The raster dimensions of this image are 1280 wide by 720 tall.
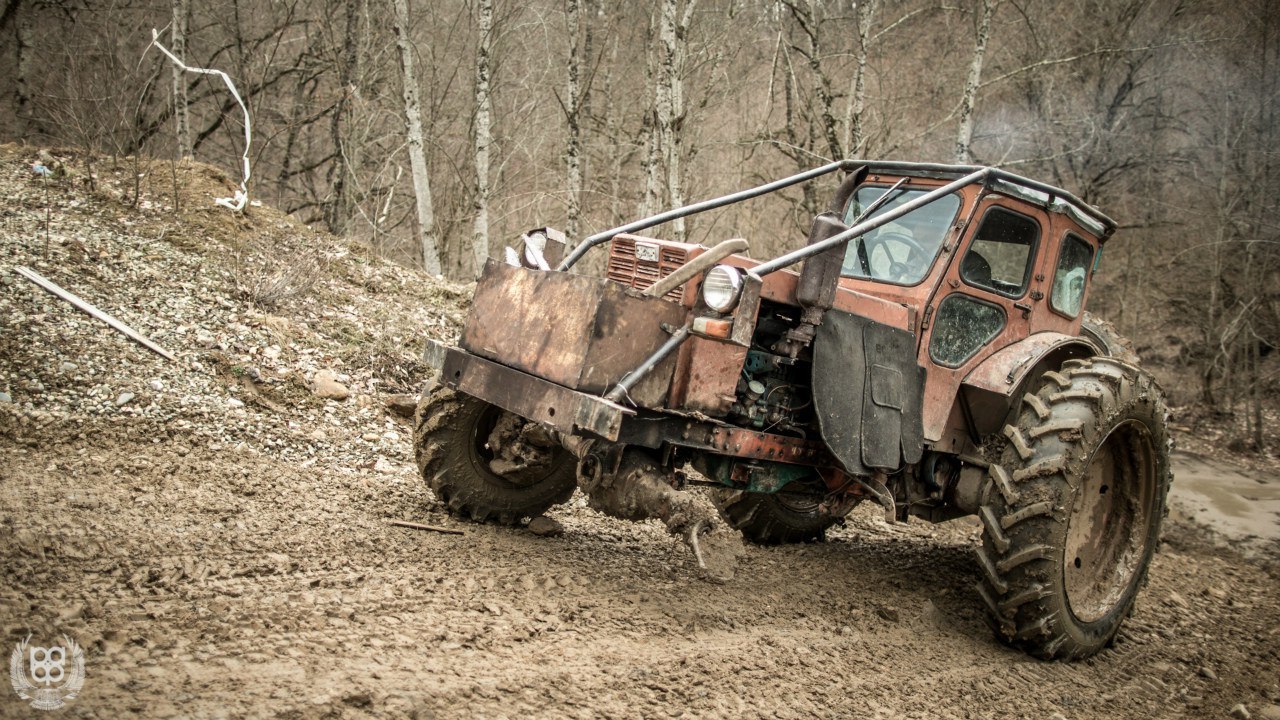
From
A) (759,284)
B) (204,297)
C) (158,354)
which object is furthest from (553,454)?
(204,297)

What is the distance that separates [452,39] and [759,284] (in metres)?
15.4

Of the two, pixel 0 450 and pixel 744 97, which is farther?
pixel 744 97

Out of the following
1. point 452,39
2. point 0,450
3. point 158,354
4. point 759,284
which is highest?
point 452,39

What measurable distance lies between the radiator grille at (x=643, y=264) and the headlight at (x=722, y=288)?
0.63ft

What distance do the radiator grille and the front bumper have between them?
2.21 ft

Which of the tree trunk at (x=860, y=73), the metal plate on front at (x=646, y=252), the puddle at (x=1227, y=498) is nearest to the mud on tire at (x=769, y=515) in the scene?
the metal plate on front at (x=646, y=252)

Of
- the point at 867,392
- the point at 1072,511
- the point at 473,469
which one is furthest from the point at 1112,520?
the point at 473,469

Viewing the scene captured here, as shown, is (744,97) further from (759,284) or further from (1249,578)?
(759,284)

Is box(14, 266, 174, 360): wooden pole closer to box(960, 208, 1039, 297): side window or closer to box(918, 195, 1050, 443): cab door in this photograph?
box(918, 195, 1050, 443): cab door

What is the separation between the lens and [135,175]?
799 cm

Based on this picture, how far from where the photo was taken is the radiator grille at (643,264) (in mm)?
4113

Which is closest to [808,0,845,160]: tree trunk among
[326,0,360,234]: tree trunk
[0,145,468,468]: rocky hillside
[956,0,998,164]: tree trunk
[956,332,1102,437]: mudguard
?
[956,0,998,164]: tree trunk

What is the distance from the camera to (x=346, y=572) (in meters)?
3.77

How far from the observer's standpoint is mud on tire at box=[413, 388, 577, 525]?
4652mm
